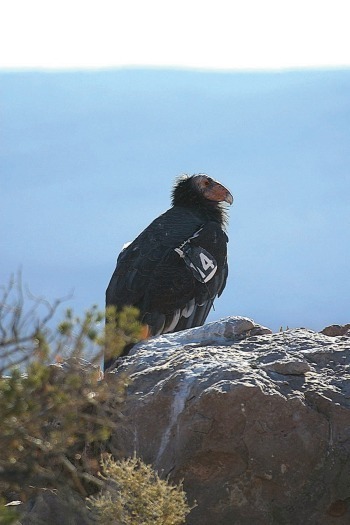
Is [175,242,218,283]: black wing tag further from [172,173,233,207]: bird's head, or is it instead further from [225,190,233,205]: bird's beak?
[225,190,233,205]: bird's beak

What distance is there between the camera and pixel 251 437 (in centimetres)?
495

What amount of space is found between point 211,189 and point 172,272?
84.9 inches

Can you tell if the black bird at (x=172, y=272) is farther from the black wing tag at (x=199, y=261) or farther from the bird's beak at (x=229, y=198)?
the bird's beak at (x=229, y=198)

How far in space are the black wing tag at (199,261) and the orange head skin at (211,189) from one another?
1.54 metres

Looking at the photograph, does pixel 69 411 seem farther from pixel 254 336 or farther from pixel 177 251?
pixel 177 251

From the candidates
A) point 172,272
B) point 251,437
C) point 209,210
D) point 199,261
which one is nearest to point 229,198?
point 209,210

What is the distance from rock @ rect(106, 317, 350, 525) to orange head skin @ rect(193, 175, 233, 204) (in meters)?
5.60

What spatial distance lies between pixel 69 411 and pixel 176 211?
24.1 ft

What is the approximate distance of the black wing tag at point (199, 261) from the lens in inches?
362

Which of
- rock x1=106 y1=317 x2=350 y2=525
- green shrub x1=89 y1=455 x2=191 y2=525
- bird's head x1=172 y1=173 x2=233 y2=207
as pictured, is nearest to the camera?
green shrub x1=89 y1=455 x2=191 y2=525

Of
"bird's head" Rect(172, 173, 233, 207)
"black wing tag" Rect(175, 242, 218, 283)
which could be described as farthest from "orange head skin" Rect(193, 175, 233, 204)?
"black wing tag" Rect(175, 242, 218, 283)

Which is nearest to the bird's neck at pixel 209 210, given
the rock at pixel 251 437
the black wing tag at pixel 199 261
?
the black wing tag at pixel 199 261

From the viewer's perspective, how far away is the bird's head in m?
10.8

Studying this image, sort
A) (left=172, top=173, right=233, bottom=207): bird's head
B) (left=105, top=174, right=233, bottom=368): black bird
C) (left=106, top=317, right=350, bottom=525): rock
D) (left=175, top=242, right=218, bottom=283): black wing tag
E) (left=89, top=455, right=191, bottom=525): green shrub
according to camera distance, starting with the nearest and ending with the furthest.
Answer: (left=89, top=455, right=191, bottom=525): green shrub < (left=106, top=317, right=350, bottom=525): rock < (left=105, top=174, right=233, bottom=368): black bird < (left=175, top=242, right=218, bottom=283): black wing tag < (left=172, top=173, right=233, bottom=207): bird's head
